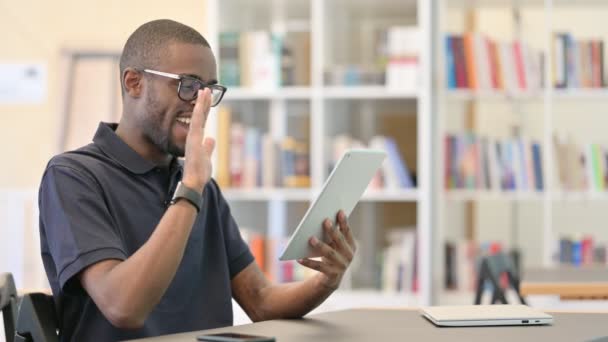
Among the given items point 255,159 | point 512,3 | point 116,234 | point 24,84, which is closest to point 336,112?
point 255,159

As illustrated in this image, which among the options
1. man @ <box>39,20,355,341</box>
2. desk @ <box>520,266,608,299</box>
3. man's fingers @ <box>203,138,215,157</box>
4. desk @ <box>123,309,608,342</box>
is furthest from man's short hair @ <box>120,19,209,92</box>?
desk @ <box>520,266,608,299</box>

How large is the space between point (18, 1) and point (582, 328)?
21.0ft

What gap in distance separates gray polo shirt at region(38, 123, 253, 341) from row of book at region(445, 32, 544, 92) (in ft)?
7.78

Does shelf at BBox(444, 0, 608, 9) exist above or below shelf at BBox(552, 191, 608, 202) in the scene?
above

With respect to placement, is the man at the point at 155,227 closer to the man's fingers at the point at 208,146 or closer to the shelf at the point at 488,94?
the man's fingers at the point at 208,146

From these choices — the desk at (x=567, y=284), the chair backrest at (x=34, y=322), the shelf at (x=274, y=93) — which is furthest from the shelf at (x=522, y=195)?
the chair backrest at (x=34, y=322)

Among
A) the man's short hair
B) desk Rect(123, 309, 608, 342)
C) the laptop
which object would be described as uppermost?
the man's short hair

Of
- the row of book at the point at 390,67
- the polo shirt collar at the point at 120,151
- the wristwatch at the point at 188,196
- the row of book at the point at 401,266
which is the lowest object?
the row of book at the point at 401,266

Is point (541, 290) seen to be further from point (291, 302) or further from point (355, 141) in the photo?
point (355, 141)

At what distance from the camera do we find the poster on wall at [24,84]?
7.16 m

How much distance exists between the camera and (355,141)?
14.5ft

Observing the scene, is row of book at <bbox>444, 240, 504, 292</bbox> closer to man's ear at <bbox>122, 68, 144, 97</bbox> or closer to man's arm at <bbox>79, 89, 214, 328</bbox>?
man's ear at <bbox>122, 68, 144, 97</bbox>

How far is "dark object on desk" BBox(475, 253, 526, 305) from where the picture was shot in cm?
328

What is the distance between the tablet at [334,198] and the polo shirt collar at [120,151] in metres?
0.38
